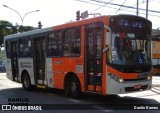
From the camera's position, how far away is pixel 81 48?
11.9m

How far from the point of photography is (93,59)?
1141 centimetres

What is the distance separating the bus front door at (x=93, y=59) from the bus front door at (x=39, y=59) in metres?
3.67

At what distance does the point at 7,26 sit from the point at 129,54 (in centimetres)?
5931

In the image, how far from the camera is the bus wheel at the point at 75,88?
12.3 metres

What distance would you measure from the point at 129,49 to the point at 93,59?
1337 millimetres

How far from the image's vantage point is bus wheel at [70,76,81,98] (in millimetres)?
12266

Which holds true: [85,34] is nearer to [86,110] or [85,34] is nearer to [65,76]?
[65,76]

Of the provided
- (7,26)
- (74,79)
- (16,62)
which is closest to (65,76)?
(74,79)

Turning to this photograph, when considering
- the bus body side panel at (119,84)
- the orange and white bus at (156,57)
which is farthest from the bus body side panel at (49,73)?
the orange and white bus at (156,57)

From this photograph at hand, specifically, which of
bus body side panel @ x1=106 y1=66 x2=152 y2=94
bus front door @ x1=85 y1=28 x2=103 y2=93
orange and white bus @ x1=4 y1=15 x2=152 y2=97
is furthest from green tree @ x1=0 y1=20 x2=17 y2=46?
bus body side panel @ x1=106 y1=66 x2=152 y2=94

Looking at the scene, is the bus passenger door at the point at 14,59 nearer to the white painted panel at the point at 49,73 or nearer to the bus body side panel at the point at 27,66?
the bus body side panel at the point at 27,66

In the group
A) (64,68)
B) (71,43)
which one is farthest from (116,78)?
(64,68)

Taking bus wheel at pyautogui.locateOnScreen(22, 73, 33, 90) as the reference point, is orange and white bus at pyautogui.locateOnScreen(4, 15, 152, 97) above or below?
above

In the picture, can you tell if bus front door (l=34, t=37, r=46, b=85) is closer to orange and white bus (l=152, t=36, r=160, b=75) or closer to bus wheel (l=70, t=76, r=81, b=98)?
bus wheel (l=70, t=76, r=81, b=98)
